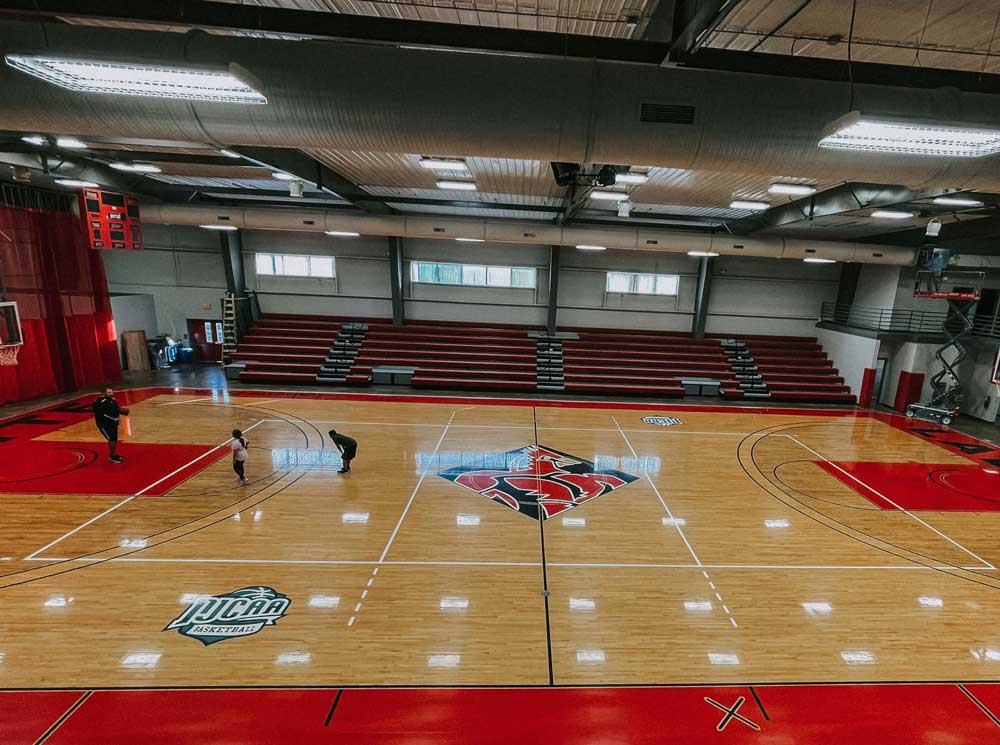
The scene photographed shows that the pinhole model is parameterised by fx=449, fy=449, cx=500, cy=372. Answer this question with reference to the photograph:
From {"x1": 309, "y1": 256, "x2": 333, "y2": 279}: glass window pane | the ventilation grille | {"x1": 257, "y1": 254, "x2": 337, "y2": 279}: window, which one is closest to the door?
{"x1": 257, "y1": 254, "x2": 337, "y2": 279}: window

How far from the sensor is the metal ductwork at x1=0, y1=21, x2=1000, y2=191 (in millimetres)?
4117

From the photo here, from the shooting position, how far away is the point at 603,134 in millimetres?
4445

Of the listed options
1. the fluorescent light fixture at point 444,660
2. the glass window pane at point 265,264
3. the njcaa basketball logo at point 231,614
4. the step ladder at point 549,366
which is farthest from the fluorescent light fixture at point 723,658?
the glass window pane at point 265,264

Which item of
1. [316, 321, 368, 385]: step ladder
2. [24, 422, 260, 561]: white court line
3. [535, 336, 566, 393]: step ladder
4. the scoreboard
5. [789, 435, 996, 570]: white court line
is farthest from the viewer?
[535, 336, 566, 393]: step ladder

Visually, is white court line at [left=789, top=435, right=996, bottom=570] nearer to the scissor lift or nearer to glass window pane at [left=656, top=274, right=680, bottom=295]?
the scissor lift

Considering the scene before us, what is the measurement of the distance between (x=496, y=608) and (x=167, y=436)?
30.1 feet

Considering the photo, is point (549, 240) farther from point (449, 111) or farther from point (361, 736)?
point (361, 736)

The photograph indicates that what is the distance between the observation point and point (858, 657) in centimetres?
455

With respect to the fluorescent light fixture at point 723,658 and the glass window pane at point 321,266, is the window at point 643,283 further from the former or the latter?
the fluorescent light fixture at point 723,658

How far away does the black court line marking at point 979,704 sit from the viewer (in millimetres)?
3898

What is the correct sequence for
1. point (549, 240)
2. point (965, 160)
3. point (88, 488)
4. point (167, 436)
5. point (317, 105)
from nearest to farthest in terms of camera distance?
point (317, 105) → point (965, 160) → point (88, 488) → point (167, 436) → point (549, 240)

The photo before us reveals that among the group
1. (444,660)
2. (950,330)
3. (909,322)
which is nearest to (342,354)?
(444,660)

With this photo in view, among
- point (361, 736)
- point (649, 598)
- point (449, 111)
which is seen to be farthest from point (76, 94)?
point (649, 598)

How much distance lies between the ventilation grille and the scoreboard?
46.6 feet
